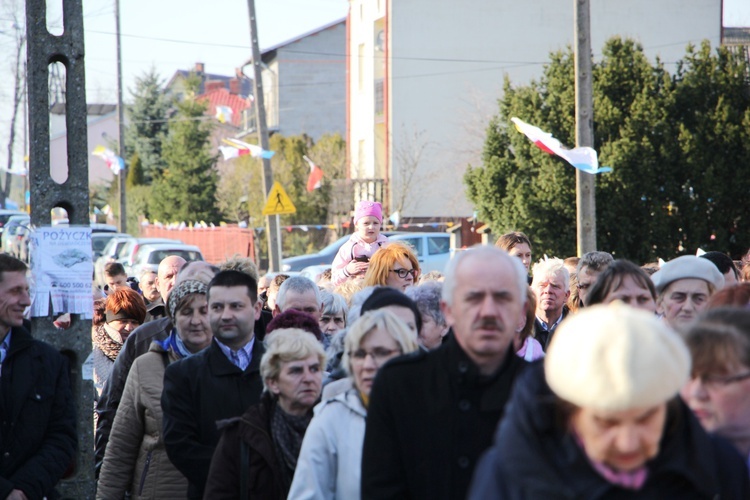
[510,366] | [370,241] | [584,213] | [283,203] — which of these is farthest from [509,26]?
[510,366]

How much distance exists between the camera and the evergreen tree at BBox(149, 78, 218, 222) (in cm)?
5256

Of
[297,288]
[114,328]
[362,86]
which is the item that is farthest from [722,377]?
[362,86]

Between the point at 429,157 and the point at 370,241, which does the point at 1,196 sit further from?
the point at 370,241

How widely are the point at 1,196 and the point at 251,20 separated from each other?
1816 inches

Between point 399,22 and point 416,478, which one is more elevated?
point 399,22

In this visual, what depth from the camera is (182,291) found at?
6672 millimetres

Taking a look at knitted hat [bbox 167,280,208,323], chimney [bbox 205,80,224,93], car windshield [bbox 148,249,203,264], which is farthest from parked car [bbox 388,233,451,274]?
chimney [bbox 205,80,224,93]

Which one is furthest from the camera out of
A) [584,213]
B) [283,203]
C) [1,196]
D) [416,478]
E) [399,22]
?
[1,196]

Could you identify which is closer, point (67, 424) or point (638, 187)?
point (67, 424)

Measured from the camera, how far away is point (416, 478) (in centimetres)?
379

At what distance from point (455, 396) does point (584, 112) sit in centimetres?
1258

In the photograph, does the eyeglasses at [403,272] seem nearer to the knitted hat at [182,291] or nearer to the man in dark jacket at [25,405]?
the knitted hat at [182,291]

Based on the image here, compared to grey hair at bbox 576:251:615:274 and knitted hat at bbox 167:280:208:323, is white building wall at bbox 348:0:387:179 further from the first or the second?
knitted hat at bbox 167:280:208:323

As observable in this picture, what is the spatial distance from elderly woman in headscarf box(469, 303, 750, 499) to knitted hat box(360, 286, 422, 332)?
2.38 meters
